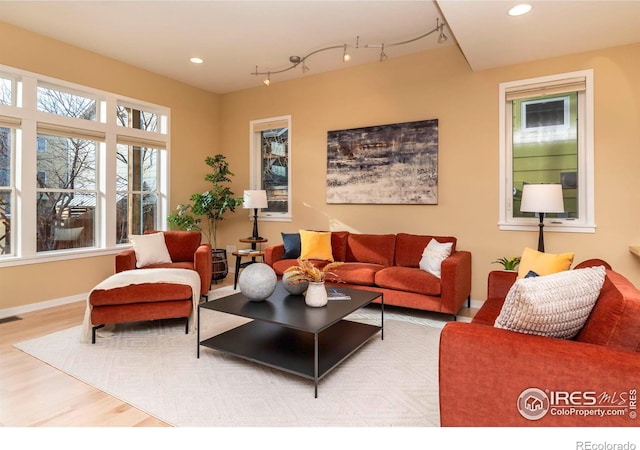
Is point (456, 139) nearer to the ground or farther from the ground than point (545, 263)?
farther from the ground

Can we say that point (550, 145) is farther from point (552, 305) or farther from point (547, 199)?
point (552, 305)

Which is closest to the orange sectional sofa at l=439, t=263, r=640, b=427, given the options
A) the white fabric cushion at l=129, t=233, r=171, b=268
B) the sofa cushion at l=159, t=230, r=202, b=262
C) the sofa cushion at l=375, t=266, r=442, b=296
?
the sofa cushion at l=375, t=266, r=442, b=296

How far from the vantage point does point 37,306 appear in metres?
4.05

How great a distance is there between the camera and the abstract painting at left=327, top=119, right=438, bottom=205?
4.41 meters

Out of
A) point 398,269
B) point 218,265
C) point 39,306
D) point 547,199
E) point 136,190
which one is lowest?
point 39,306

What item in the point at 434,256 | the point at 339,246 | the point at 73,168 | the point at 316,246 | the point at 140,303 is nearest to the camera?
the point at 140,303

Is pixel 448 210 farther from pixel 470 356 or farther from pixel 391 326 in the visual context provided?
pixel 470 356

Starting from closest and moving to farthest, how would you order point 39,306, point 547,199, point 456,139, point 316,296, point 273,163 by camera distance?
point 316,296 < point 547,199 < point 39,306 < point 456,139 < point 273,163

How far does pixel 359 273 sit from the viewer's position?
3.99 meters

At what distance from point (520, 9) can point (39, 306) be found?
542 centimetres

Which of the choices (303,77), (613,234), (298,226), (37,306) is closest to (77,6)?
(303,77)

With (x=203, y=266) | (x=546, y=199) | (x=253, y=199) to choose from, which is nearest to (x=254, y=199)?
(x=253, y=199)
